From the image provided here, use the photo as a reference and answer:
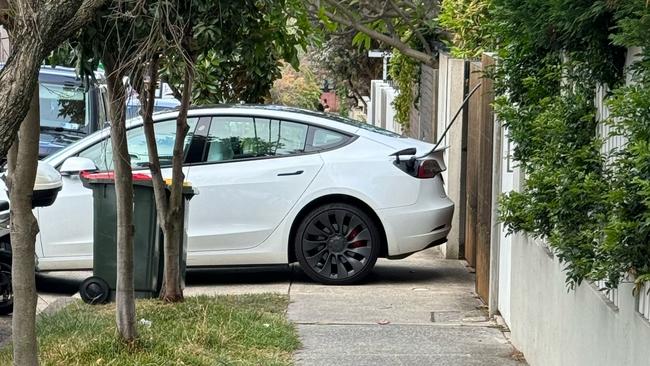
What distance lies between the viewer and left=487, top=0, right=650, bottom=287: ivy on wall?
3.81 m

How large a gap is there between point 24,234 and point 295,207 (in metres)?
4.36

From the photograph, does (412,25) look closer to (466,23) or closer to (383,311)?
(466,23)

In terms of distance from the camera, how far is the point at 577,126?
5203 millimetres

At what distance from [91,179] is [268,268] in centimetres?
257

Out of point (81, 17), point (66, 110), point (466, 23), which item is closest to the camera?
point (81, 17)

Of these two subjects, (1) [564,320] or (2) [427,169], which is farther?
(2) [427,169]

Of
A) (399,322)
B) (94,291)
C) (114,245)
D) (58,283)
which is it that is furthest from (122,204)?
(58,283)

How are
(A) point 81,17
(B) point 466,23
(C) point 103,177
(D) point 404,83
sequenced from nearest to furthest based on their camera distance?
(A) point 81,17 → (C) point 103,177 → (B) point 466,23 → (D) point 404,83

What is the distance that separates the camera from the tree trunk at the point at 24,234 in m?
5.40

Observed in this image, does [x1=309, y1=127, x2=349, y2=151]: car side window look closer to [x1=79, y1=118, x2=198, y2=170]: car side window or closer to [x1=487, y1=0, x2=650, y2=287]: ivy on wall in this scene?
[x1=79, y1=118, x2=198, y2=170]: car side window

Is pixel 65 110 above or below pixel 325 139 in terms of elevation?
above

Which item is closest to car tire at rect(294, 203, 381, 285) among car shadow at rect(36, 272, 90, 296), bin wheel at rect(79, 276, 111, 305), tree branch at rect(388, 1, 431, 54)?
bin wheel at rect(79, 276, 111, 305)

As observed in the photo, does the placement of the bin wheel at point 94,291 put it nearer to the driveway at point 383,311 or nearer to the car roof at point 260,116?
the driveway at point 383,311

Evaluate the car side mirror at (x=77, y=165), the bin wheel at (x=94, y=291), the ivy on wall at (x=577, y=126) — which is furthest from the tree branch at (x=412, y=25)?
the ivy on wall at (x=577, y=126)
